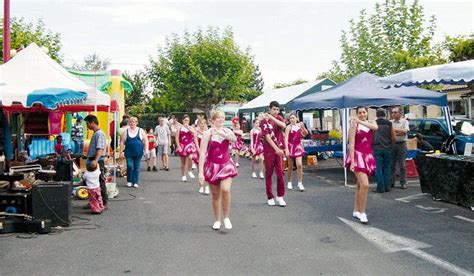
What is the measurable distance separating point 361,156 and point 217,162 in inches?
90.9

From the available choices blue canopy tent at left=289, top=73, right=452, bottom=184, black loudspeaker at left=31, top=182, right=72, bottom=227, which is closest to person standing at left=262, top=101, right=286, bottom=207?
blue canopy tent at left=289, top=73, right=452, bottom=184

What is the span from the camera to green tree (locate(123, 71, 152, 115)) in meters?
52.7

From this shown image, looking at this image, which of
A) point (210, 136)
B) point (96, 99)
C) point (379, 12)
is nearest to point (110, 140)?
point (96, 99)

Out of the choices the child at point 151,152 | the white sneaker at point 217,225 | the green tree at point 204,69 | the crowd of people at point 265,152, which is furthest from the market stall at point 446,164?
the green tree at point 204,69

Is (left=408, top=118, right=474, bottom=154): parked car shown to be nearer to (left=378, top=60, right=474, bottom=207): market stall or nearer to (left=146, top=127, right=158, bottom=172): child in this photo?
(left=378, top=60, right=474, bottom=207): market stall

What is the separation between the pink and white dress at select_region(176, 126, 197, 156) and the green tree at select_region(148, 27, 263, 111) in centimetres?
2801

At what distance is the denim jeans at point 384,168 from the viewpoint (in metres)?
10.9

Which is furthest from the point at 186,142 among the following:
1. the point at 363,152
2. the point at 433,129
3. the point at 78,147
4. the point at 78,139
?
the point at 433,129

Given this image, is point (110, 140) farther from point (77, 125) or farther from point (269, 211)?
point (269, 211)

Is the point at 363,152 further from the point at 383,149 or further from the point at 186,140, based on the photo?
the point at 186,140

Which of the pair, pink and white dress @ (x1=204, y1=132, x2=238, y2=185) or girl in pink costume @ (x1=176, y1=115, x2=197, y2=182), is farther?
girl in pink costume @ (x1=176, y1=115, x2=197, y2=182)

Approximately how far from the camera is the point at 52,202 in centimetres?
767

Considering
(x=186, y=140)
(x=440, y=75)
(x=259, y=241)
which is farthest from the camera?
(x=186, y=140)

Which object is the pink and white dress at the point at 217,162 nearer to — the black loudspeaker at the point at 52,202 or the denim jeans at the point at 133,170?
the black loudspeaker at the point at 52,202
